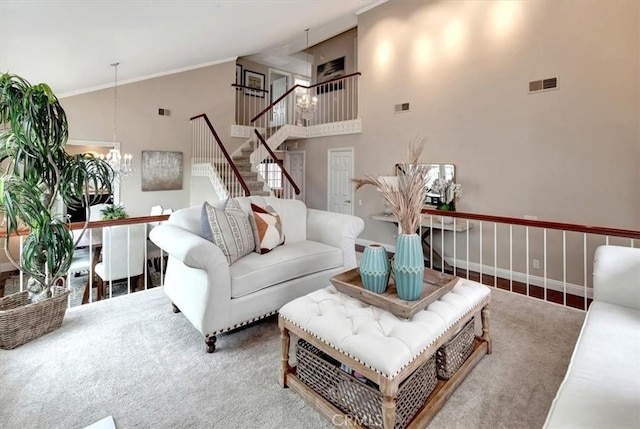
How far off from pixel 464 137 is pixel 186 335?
461cm

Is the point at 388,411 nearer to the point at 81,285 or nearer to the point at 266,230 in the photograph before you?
the point at 266,230

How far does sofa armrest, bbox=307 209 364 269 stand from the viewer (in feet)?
10.4

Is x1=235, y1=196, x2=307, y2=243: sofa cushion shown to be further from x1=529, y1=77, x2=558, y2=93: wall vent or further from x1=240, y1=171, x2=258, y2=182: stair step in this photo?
x1=240, y1=171, x2=258, y2=182: stair step

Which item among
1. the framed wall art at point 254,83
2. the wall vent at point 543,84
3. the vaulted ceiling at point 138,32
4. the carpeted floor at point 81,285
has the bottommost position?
the carpeted floor at point 81,285

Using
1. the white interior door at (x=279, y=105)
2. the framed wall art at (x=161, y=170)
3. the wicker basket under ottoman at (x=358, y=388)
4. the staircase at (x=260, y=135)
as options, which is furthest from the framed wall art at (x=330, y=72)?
the wicker basket under ottoman at (x=358, y=388)

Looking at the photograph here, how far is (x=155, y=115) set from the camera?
6.77 m

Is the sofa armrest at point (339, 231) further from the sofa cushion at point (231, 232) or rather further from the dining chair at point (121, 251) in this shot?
the dining chair at point (121, 251)

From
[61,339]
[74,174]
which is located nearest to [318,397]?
[61,339]

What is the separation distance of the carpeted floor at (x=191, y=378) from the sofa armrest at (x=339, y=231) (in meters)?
0.99

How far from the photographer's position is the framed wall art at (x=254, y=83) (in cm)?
889

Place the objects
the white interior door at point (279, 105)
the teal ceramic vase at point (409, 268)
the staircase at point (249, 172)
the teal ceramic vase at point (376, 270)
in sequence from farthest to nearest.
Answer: the white interior door at point (279, 105) → the staircase at point (249, 172) → the teal ceramic vase at point (376, 270) → the teal ceramic vase at point (409, 268)

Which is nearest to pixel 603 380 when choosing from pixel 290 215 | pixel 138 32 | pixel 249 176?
pixel 290 215

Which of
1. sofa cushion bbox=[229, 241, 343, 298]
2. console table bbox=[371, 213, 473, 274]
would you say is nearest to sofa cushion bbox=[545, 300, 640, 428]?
sofa cushion bbox=[229, 241, 343, 298]

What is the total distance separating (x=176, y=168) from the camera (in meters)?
7.09
